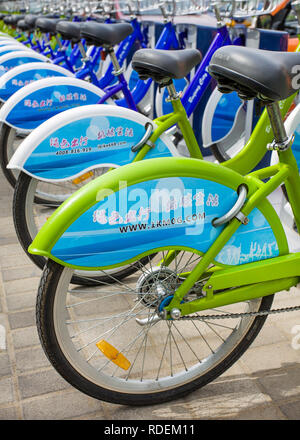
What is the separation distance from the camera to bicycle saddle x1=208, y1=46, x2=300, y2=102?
1603 millimetres

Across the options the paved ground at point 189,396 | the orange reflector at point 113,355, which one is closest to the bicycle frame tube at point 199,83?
the paved ground at point 189,396

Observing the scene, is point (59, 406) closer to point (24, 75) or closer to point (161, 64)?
point (161, 64)

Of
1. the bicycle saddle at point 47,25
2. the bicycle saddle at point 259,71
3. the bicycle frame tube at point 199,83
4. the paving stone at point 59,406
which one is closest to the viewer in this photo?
the bicycle saddle at point 259,71

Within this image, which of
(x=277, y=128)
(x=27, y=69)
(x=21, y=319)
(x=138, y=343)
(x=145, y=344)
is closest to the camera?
(x=277, y=128)

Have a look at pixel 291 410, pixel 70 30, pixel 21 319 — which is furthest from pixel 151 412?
pixel 70 30

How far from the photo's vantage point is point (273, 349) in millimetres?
2324

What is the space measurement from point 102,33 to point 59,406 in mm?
2305

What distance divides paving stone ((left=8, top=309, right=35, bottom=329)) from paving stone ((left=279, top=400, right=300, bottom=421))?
1190 millimetres

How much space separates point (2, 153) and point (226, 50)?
7.47ft

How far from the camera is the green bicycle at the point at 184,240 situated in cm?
170

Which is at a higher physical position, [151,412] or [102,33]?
[102,33]

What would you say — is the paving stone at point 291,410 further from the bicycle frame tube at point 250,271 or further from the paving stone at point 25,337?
the paving stone at point 25,337

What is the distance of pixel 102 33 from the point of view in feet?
11.0

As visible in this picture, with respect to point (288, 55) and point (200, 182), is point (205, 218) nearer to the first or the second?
point (200, 182)
